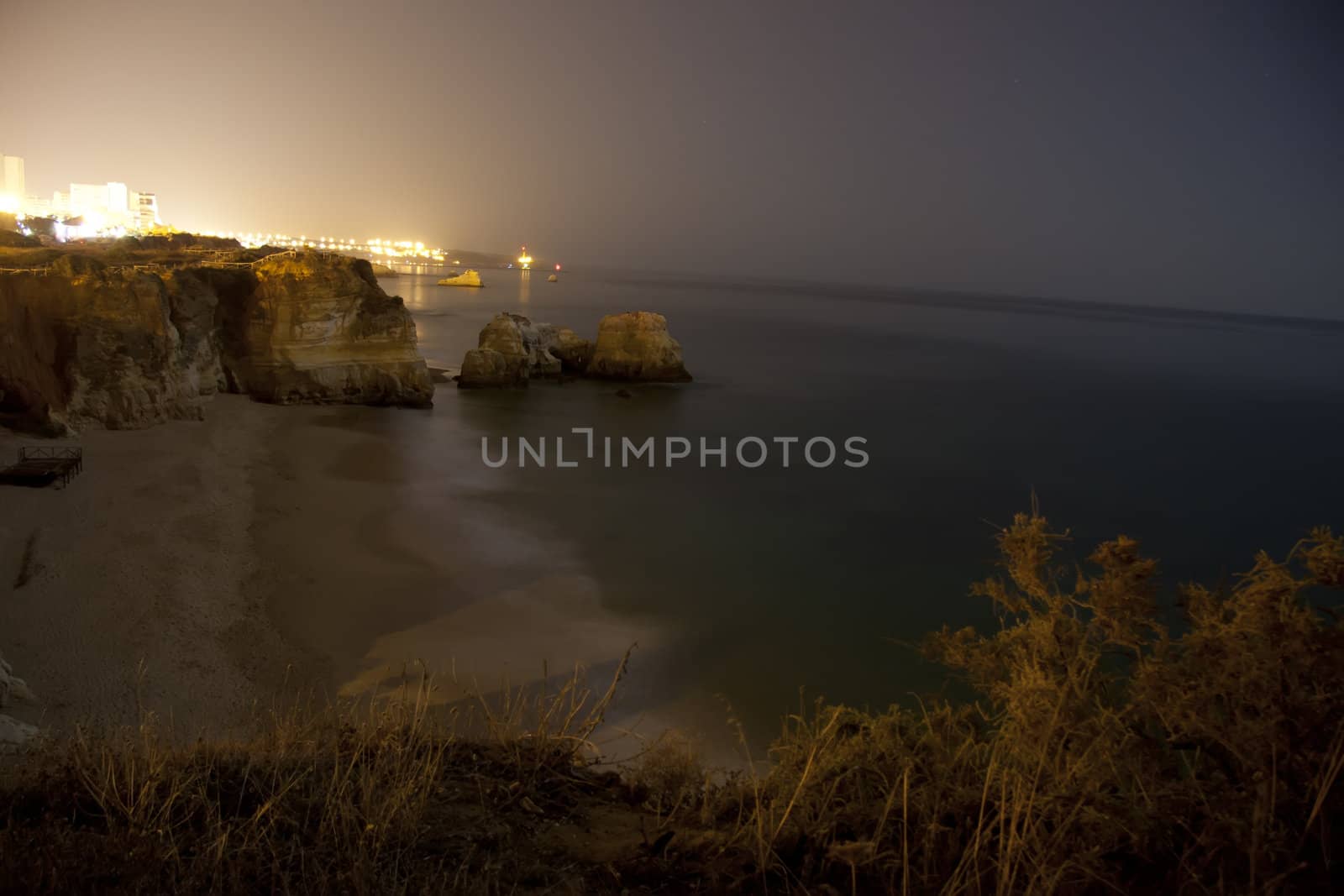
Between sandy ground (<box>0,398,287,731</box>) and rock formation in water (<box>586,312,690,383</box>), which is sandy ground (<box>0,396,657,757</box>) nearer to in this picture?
sandy ground (<box>0,398,287,731</box>)

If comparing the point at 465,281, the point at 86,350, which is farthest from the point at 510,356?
the point at 465,281

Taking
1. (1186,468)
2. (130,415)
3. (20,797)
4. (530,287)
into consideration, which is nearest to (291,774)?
(20,797)

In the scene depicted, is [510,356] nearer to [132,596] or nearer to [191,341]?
[191,341]

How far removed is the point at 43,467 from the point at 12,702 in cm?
656

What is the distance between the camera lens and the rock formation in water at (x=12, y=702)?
5.47 m

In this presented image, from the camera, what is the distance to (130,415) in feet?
51.6

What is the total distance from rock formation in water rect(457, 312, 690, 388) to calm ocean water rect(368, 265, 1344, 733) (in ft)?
4.37

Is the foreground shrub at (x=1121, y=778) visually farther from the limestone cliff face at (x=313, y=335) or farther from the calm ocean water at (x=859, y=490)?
the limestone cliff face at (x=313, y=335)

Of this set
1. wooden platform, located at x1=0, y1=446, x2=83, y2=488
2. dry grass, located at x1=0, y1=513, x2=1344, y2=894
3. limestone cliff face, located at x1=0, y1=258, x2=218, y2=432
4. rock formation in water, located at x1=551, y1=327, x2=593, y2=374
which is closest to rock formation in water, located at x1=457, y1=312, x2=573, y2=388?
rock formation in water, located at x1=551, y1=327, x2=593, y2=374

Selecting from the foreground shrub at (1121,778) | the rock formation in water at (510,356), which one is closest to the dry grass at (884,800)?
the foreground shrub at (1121,778)

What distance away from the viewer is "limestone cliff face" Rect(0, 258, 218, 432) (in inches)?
576

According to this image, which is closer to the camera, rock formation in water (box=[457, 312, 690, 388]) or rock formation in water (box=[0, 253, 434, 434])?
rock formation in water (box=[0, 253, 434, 434])

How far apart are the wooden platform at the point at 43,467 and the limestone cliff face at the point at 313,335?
323 inches

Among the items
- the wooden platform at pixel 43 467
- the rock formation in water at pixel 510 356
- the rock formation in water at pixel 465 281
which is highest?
the rock formation in water at pixel 465 281
